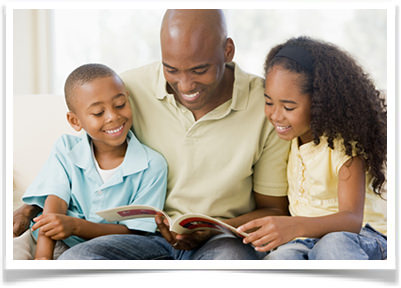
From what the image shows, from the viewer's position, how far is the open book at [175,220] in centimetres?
125

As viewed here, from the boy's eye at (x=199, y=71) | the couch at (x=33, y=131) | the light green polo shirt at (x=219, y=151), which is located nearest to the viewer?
the boy's eye at (x=199, y=71)

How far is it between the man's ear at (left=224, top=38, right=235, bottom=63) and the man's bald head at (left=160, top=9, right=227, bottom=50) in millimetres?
22

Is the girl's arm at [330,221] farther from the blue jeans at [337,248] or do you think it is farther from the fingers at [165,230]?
the fingers at [165,230]

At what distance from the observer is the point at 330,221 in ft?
4.12

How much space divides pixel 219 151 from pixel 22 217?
24.4 inches

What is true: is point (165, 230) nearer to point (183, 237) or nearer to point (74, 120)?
point (183, 237)

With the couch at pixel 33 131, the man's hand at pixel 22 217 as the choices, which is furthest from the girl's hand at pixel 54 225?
the couch at pixel 33 131

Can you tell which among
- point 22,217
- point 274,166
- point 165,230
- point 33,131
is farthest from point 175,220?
point 33,131

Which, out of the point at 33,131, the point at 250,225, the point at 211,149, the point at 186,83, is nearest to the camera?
the point at 250,225

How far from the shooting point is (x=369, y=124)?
1311 millimetres

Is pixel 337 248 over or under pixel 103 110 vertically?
under

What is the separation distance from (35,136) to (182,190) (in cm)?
56

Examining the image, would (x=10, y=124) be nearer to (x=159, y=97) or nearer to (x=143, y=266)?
(x=159, y=97)

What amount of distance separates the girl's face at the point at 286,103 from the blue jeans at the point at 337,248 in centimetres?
30
